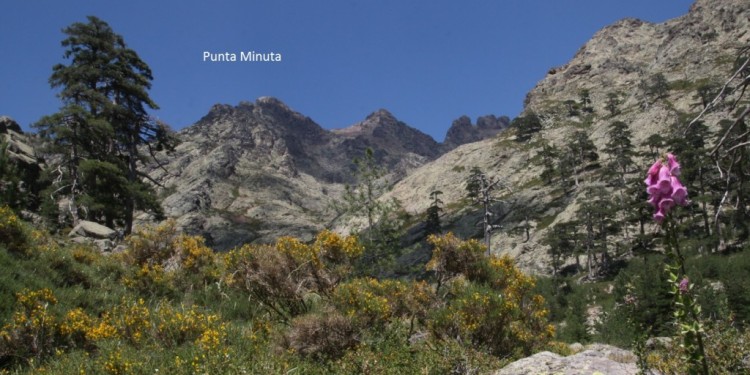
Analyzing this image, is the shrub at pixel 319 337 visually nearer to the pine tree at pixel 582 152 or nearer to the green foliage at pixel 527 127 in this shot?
the pine tree at pixel 582 152

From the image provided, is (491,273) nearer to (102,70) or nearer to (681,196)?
(681,196)

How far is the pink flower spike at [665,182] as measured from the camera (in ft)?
9.37

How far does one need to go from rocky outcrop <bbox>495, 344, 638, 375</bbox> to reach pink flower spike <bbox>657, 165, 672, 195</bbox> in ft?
11.9

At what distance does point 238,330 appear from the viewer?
8.40m

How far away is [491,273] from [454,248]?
1.10 m

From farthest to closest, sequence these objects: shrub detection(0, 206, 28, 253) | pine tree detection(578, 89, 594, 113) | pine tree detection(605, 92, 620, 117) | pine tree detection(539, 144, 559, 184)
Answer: pine tree detection(578, 89, 594, 113) < pine tree detection(605, 92, 620, 117) < pine tree detection(539, 144, 559, 184) < shrub detection(0, 206, 28, 253)

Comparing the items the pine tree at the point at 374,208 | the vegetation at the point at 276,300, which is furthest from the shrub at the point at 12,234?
the pine tree at the point at 374,208

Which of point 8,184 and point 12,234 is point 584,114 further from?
point 12,234

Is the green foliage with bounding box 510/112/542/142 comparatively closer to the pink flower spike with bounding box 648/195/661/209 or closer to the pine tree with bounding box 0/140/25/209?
the pine tree with bounding box 0/140/25/209

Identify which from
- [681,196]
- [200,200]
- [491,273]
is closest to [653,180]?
[681,196]

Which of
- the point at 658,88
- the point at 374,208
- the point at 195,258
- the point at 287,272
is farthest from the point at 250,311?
the point at 658,88

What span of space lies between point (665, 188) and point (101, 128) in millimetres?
24462

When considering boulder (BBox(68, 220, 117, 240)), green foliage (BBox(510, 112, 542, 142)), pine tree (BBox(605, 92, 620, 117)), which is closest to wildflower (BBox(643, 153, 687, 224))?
boulder (BBox(68, 220, 117, 240))

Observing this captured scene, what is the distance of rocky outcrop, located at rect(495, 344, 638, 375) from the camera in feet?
19.1
